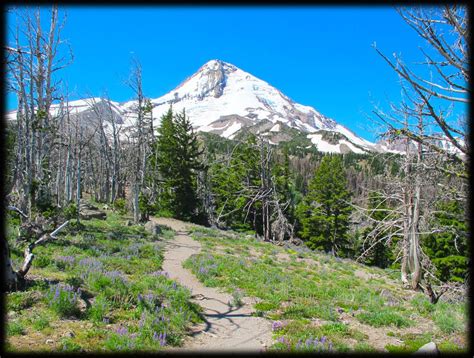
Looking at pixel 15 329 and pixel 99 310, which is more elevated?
pixel 15 329

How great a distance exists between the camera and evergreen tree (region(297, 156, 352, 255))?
136 ft

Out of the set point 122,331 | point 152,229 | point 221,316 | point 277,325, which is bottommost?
point 221,316

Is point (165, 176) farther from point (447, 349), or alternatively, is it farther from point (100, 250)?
point (447, 349)

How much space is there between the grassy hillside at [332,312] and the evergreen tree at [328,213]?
89.6 feet

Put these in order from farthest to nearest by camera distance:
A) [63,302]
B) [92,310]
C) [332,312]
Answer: [332,312] < [92,310] < [63,302]

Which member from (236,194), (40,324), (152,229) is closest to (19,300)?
Result: (40,324)

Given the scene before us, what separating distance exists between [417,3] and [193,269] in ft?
38.1

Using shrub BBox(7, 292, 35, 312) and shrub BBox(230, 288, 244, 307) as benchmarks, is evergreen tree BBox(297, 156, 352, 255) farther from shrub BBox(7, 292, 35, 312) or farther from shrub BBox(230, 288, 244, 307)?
shrub BBox(7, 292, 35, 312)

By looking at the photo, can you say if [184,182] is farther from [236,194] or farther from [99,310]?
[99,310]

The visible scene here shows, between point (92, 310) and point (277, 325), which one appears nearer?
point (92, 310)

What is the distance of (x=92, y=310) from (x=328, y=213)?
39.6m

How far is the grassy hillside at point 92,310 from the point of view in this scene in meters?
5.50

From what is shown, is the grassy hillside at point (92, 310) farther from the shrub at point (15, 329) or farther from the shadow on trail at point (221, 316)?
the shadow on trail at point (221, 316)

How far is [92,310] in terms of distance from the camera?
6.64 m
